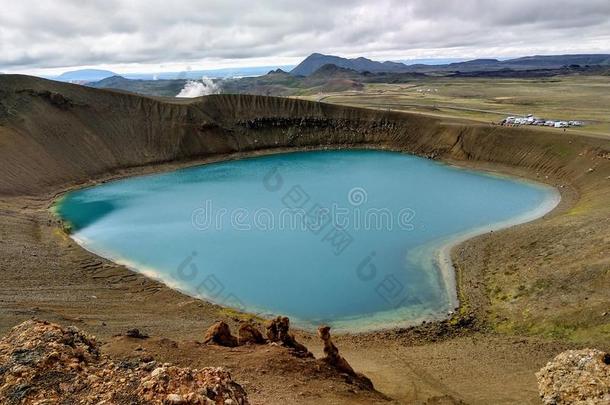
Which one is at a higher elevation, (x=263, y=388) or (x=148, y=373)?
(x=148, y=373)

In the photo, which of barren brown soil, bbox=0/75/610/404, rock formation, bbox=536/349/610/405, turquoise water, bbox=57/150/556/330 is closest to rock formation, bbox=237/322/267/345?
barren brown soil, bbox=0/75/610/404

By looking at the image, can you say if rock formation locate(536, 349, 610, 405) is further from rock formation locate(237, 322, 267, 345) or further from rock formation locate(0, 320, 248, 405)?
rock formation locate(237, 322, 267, 345)

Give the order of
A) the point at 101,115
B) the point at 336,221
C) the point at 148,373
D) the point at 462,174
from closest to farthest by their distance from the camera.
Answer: the point at 148,373
the point at 336,221
the point at 462,174
the point at 101,115

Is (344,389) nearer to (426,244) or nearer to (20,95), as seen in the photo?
(426,244)

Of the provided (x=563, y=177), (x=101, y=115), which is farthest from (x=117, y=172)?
(x=563, y=177)

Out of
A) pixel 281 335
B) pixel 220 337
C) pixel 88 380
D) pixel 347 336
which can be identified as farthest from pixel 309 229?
pixel 88 380

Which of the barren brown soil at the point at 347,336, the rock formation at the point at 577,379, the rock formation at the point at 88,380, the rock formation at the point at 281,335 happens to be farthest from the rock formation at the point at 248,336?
the rock formation at the point at 577,379

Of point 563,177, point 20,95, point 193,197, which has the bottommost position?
point 193,197
